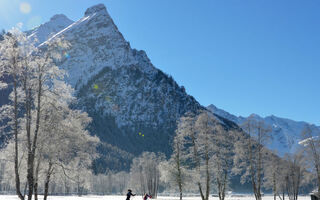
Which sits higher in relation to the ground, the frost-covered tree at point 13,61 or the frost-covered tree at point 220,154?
the frost-covered tree at point 13,61

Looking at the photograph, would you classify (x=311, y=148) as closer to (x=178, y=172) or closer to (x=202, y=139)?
(x=202, y=139)

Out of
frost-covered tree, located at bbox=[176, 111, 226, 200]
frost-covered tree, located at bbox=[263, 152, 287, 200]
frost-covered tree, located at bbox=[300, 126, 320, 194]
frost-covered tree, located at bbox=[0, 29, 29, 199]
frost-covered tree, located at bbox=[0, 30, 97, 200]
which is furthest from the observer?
frost-covered tree, located at bbox=[263, 152, 287, 200]

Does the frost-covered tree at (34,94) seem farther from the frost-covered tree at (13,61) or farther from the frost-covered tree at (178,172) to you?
the frost-covered tree at (178,172)

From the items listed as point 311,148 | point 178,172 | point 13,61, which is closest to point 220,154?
point 178,172

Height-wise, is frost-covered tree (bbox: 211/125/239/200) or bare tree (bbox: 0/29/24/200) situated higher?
bare tree (bbox: 0/29/24/200)

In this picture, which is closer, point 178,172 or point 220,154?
point 220,154

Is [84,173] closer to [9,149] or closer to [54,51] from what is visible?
[9,149]

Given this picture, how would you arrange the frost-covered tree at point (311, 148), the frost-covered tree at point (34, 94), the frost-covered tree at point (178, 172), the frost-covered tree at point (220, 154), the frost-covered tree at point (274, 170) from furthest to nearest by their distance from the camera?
the frost-covered tree at point (274, 170) < the frost-covered tree at point (178, 172) < the frost-covered tree at point (311, 148) < the frost-covered tree at point (220, 154) < the frost-covered tree at point (34, 94)

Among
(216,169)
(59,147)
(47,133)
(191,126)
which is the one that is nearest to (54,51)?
(47,133)

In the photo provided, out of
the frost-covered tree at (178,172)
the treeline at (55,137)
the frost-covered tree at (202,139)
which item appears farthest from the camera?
the frost-covered tree at (178,172)

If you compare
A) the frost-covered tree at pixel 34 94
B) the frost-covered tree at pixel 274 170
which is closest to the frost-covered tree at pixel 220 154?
the frost-covered tree at pixel 274 170

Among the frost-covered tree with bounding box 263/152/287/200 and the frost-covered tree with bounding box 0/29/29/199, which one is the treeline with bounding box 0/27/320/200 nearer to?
the frost-covered tree with bounding box 0/29/29/199

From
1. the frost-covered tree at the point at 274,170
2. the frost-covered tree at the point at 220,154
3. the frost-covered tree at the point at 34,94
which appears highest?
the frost-covered tree at the point at 34,94

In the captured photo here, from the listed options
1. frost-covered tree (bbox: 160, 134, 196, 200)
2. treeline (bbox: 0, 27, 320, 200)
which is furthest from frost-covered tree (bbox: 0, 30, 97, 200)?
frost-covered tree (bbox: 160, 134, 196, 200)
